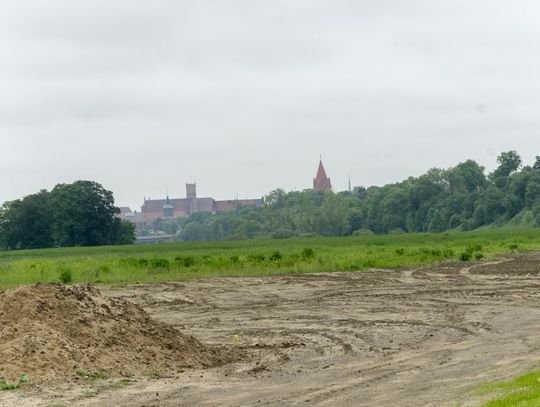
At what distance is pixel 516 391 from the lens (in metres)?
12.2

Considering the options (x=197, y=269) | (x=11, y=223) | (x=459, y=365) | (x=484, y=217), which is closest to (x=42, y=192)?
(x=11, y=223)

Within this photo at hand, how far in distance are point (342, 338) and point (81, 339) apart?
5652 mm

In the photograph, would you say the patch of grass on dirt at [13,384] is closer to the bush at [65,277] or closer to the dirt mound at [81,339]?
the dirt mound at [81,339]

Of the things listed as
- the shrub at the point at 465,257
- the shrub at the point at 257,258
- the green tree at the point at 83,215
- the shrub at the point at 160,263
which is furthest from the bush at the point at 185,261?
the green tree at the point at 83,215

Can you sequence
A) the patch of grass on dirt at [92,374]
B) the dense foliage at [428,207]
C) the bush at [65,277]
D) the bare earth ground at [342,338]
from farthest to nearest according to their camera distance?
1. the dense foliage at [428,207]
2. the bush at [65,277]
3. the patch of grass on dirt at [92,374]
4. the bare earth ground at [342,338]

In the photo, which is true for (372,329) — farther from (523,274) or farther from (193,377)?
(523,274)

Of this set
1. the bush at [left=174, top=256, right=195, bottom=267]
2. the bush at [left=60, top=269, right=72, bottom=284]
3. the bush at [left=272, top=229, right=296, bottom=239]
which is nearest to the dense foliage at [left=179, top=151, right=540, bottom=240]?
the bush at [left=272, top=229, right=296, bottom=239]

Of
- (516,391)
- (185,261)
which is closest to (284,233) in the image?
(185,261)

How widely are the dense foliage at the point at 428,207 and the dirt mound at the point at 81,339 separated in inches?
4821

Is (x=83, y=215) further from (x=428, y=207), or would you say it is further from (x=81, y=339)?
(x=81, y=339)

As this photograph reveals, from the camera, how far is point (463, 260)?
4750cm

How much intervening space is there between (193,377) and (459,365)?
4187 millimetres

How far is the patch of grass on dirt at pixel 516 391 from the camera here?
11086 mm

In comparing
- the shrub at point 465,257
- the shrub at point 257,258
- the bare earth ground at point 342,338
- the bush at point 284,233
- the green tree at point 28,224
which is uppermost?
the green tree at point 28,224
